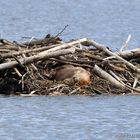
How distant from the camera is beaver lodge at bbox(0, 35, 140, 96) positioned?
2039 centimetres

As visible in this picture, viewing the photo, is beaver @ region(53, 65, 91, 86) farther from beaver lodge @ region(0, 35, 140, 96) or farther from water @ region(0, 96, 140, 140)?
water @ region(0, 96, 140, 140)

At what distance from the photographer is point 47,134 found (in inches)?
651

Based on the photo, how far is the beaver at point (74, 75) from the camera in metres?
20.5

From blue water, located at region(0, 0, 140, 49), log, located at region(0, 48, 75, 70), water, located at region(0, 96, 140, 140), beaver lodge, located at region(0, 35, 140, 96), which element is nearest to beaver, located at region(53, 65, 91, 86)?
beaver lodge, located at region(0, 35, 140, 96)

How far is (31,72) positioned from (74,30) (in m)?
14.9

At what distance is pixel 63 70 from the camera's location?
20.7 metres

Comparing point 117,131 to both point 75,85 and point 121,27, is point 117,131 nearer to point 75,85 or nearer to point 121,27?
point 75,85

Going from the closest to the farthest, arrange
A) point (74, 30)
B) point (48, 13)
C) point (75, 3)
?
point (74, 30), point (48, 13), point (75, 3)

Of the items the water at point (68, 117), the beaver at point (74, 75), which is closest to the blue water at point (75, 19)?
the beaver at point (74, 75)

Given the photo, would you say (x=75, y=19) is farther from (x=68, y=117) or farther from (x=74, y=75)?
(x=68, y=117)

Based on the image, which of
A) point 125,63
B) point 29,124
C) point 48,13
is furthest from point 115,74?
point 48,13

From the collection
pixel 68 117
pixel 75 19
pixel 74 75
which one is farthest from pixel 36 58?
pixel 75 19

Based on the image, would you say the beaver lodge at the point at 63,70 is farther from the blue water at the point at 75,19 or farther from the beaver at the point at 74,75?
the blue water at the point at 75,19

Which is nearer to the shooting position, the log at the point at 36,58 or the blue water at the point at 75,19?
the log at the point at 36,58
